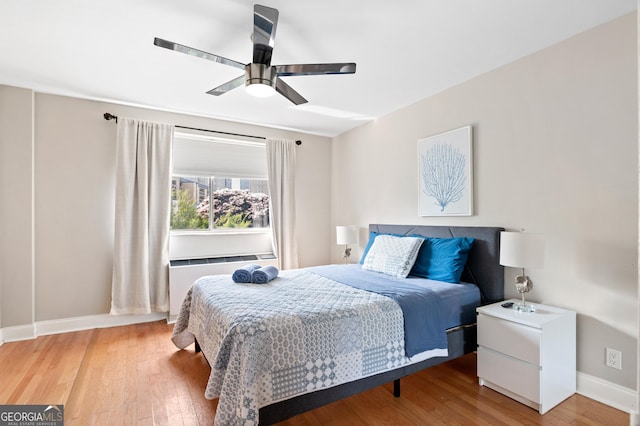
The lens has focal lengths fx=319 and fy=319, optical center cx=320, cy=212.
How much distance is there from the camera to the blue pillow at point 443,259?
2.80 metres

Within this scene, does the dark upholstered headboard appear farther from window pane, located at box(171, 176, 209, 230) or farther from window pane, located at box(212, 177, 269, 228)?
window pane, located at box(171, 176, 209, 230)

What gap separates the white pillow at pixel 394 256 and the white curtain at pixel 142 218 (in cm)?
247

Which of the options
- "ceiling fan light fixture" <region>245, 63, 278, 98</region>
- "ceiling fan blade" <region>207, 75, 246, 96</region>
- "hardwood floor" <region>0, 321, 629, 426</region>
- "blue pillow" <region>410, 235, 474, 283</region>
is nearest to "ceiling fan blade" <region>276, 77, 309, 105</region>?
"ceiling fan light fixture" <region>245, 63, 278, 98</region>

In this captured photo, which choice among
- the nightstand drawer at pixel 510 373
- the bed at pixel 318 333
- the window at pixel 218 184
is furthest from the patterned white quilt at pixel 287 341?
the window at pixel 218 184

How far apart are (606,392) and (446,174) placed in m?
2.05

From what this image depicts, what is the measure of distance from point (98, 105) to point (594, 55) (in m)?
4.67

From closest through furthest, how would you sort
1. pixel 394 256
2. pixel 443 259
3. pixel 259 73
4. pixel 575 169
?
pixel 259 73 < pixel 575 169 < pixel 443 259 < pixel 394 256

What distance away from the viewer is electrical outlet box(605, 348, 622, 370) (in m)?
2.10

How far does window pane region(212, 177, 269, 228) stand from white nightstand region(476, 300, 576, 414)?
3205 millimetres

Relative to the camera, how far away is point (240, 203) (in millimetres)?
4566

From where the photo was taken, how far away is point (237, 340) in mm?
1706

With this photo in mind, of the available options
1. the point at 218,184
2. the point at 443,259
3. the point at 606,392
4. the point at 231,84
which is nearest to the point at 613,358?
the point at 606,392

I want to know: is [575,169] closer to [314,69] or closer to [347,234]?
[314,69]

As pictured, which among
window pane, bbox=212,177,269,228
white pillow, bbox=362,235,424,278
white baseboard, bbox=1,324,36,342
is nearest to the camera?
white pillow, bbox=362,235,424,278
